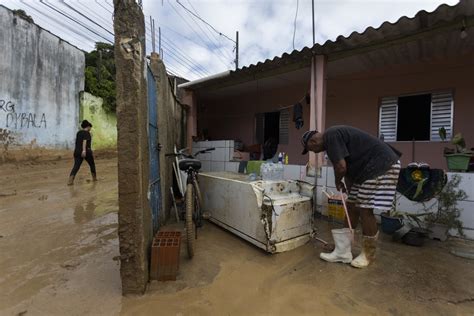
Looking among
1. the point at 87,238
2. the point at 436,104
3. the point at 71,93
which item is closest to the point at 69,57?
the point at 71,93

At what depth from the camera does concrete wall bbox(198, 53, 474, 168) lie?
4.73m

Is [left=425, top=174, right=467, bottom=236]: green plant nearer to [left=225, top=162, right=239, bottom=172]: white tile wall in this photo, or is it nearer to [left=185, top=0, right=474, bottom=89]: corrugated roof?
[left=185, top=0, right=474, bottom=89]: corrugated roof

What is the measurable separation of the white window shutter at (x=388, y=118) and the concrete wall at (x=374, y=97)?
4.0 inches

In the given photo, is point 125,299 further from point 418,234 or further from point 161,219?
point 418,234

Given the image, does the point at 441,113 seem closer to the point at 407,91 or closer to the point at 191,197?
the point at 407,91

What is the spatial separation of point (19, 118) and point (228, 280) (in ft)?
35.6

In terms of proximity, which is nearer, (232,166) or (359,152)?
(359,152)

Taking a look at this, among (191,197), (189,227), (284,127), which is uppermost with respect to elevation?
(284,127)

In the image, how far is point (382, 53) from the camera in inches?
174

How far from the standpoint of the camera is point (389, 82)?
539 cm

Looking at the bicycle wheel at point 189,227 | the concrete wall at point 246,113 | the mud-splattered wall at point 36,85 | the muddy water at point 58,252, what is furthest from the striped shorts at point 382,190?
the mud-splattered wall at point 36,85


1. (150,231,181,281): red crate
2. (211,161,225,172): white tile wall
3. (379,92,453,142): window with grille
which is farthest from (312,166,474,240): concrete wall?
(150,231,181,281): red crate

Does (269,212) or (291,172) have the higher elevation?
(291,172)

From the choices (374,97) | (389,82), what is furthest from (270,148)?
(389,82)
